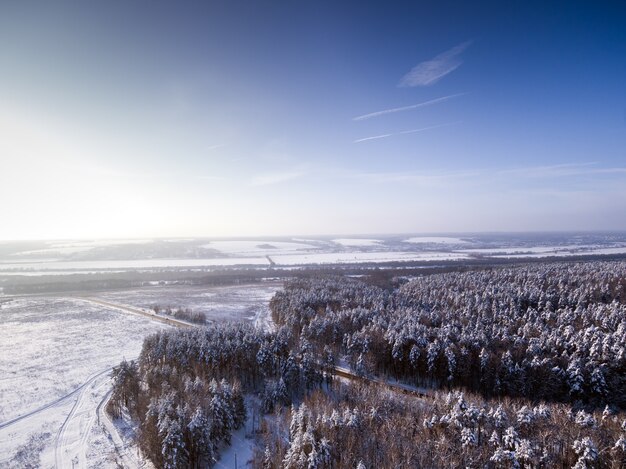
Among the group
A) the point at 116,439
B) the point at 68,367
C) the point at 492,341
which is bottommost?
the point at 116,439

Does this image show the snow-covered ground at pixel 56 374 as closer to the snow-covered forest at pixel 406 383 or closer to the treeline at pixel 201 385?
the treeline at pixel 201 385

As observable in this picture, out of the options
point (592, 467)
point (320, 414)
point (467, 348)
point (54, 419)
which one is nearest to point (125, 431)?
point (54, 419)

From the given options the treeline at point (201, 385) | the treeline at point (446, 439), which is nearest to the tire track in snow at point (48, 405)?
the treeline at point (201, 385)

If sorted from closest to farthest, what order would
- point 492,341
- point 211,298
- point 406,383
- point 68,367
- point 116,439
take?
point 116,439 → point 406,383 → point 492,341 → point 68,367 → point 211,298

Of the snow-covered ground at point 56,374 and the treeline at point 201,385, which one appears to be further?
the snow-covered ground at point 56,374

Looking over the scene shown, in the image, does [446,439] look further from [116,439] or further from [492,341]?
[116,439]

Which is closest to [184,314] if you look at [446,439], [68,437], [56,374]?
[56,374]
